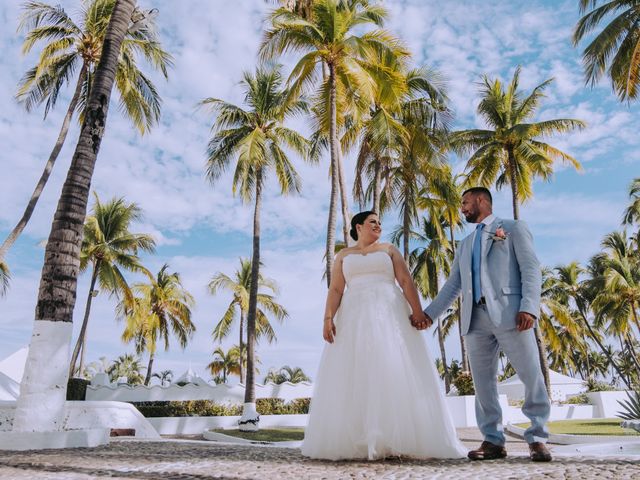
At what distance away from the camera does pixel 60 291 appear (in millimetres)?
6836

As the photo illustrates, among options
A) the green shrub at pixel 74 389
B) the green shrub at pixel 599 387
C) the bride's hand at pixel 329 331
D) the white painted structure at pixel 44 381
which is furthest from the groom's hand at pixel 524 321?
the green shrub at pixel 599 387

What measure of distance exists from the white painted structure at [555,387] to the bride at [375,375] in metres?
30.1

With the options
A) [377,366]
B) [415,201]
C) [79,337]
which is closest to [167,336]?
[79,337]

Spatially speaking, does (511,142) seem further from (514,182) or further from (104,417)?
(104,417)

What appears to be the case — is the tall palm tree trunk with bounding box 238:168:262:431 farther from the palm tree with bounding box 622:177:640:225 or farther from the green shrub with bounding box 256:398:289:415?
the palm tree with bounding box 622:177:640:225

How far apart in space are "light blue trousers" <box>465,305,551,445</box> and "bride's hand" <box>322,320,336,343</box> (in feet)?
3.65

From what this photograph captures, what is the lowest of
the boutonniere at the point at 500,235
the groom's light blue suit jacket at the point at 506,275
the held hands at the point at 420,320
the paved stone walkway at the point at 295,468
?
the paved stone walkway at the point at 295,468

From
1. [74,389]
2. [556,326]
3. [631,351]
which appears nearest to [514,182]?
[74,389]

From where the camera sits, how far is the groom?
152 inches

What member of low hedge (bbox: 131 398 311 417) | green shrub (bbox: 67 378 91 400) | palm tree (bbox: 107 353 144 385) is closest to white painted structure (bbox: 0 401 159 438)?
green shrub (bbox: 67 378 91 400)

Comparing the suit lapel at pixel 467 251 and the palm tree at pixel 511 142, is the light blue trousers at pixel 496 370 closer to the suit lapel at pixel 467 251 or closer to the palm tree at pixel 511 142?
the suit lapel at pixel 467 251

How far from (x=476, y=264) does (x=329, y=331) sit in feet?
4.46

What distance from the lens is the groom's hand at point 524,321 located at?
3838 millimetres

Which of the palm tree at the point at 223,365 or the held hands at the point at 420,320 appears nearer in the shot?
the held hands at the point at 420,320
